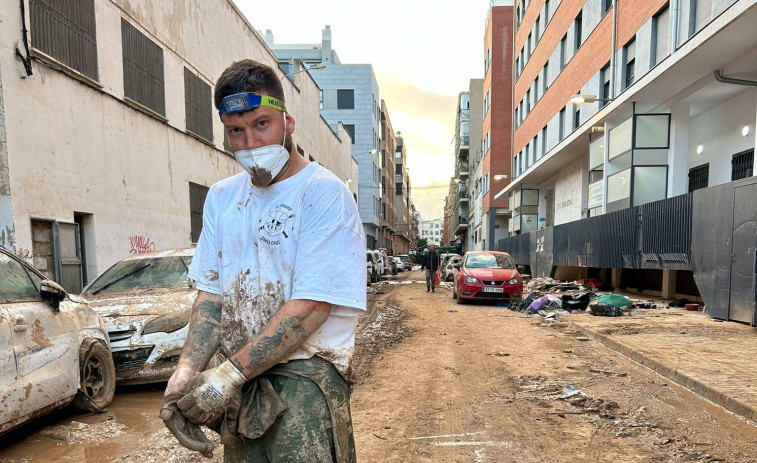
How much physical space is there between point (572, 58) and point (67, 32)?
18.6 meters

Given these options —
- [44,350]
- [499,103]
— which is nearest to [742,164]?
[44,350]

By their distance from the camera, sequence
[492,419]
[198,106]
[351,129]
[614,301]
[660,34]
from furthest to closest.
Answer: [351,129], [198,106], [660,34], [614,301], [492,419]

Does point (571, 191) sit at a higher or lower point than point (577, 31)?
lower

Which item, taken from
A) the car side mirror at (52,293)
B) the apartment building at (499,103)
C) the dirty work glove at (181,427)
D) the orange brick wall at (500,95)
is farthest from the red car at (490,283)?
the orange brick wall at (500,95)

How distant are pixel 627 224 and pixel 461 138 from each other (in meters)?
47.9

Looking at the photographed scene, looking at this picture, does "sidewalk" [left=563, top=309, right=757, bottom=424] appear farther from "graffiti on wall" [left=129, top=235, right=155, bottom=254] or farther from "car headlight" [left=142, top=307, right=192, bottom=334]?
"graffiti on wall" [left=129, top=235, right=155, bottom=254]

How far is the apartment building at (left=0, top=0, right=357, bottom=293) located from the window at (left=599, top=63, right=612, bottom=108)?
14.1m

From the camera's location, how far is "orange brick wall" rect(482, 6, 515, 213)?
36.7 meters

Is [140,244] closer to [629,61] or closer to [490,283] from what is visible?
[490,283]

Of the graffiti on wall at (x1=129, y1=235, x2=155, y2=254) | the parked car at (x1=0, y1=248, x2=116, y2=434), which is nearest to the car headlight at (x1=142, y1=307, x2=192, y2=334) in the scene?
the parked car at (x1=0, y1=248, x2=116, y2=434)

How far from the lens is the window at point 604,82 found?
15664 millimetres

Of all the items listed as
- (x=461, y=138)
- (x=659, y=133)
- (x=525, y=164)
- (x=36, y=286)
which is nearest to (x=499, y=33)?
(x=525, y=164)

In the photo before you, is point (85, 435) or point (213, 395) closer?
point (213, 395)

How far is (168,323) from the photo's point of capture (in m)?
4.95
